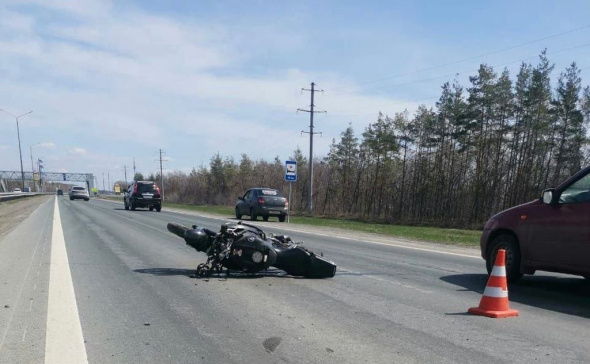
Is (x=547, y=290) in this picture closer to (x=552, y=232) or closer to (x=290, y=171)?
(x=552, y=232)

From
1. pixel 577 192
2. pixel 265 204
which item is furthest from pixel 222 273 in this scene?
pixel 265 204

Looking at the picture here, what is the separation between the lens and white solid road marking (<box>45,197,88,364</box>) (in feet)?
15.1

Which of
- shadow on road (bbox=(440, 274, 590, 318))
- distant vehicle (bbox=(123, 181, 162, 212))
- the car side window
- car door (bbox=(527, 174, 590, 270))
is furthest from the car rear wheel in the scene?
distant vehicle (bbox=(123, 181, 162, 212))

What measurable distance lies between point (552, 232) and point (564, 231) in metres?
0.20

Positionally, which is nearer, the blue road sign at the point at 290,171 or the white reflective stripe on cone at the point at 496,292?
the white reflective stripe on cone at the point at 496,292

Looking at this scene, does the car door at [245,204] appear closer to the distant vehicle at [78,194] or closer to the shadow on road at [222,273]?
the shadow on road at [222,273]

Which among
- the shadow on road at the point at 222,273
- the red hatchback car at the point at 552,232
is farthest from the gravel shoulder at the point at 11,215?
the red hatchback car at the point at 552,232

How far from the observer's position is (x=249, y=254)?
27.3 feet

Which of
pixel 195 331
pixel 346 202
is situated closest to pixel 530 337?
pixel 195 331

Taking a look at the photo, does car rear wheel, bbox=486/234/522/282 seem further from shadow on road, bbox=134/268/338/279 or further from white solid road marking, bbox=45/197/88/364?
white solid road marking, bbox=45/197/88/364

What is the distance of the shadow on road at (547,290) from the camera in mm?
6926

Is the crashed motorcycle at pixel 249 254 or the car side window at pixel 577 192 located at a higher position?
the car side window at pixel 577 192

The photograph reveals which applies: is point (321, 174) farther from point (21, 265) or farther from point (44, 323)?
point (44, 323)

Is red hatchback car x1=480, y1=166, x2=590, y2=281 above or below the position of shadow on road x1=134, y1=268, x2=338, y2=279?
above
